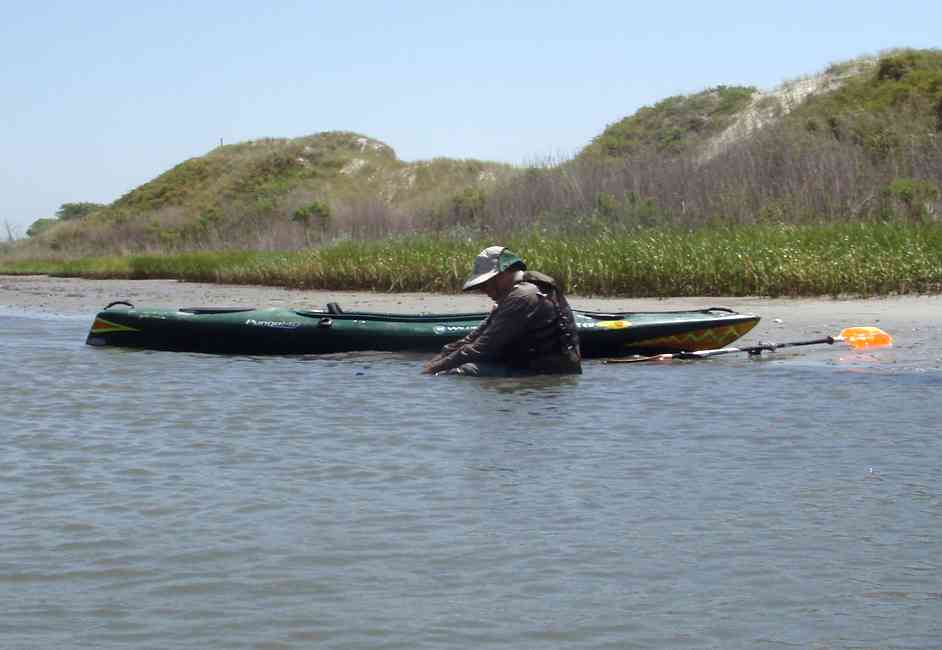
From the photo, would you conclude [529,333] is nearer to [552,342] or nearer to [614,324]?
[552,342]

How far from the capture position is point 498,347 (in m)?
10.8

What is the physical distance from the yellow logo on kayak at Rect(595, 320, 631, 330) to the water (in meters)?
1.13

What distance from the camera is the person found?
10.6 metres

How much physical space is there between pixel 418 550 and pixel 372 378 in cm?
635

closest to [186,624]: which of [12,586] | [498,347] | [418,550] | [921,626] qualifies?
[12,586]

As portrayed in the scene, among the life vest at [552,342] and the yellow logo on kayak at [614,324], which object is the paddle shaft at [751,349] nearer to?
the yellow logo on kayak at [614,324]

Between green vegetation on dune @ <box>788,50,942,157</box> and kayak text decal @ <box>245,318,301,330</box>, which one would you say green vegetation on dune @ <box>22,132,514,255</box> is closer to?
green vegetation on dune @ <box>788,50,942,157</box>

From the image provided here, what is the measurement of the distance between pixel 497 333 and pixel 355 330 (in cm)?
275

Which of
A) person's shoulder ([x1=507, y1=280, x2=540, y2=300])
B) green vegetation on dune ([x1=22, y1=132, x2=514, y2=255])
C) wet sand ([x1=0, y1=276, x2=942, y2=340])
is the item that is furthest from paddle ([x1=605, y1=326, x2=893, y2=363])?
green vegetation on dune ([x1=22, y1=132, x2=514, y2=255])

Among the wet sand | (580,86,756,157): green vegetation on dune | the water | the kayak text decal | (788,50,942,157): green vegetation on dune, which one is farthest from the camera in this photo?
(580,86,756,157): green vegetation on dune

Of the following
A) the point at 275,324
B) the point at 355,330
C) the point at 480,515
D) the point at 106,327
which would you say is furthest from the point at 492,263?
the point at 106,327

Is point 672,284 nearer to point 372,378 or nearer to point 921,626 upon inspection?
point 372,378

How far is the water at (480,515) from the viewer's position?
15.7ft

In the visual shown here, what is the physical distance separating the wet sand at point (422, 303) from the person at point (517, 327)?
3.47 meters
